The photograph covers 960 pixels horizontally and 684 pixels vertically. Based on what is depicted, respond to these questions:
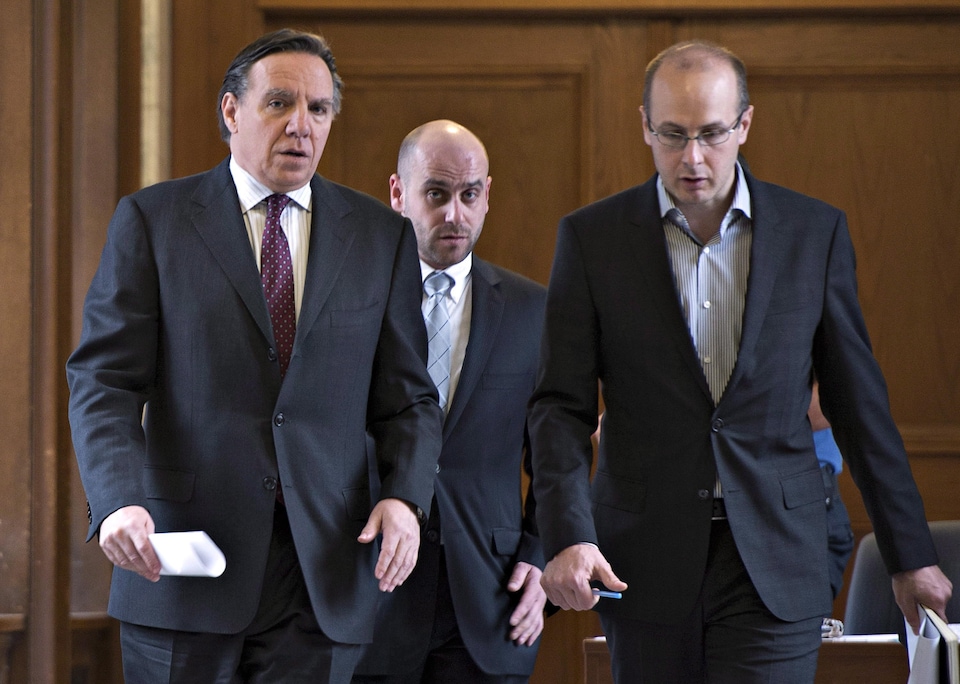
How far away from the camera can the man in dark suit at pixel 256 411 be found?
2234 mm

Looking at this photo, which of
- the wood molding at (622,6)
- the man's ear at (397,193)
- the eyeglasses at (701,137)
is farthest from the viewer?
the wood molding at (622,6)

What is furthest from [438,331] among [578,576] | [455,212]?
[578,576]

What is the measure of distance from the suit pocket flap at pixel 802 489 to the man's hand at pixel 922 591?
22cm

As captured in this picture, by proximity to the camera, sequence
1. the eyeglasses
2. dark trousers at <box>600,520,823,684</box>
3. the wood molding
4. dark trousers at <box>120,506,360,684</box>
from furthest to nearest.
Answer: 1. the wood molding
2. the eyeglasses
3. dark trousers at <box>600,520,823,684</box>
4. dark trousers at <box>120,506,360,684</box>

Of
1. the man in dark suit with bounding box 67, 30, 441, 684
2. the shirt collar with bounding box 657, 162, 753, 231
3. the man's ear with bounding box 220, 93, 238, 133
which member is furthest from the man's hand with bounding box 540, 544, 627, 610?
the man's ear with bounding box 220, 93, 238, 133

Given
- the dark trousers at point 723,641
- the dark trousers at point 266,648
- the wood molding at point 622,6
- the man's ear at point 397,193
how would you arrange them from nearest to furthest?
the dark trousers at point 266,648 → the dark trousers at point 723,641 → the man's ear at point 397,193 → the wood molding at point 622,6

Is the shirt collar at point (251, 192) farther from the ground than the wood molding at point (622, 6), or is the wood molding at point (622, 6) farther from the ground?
the wood molding at point (622, 6)

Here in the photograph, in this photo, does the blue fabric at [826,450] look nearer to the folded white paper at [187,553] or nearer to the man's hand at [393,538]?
the man's hand at [393,538]

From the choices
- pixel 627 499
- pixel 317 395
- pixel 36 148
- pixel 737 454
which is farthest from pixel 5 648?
pixel 737 454

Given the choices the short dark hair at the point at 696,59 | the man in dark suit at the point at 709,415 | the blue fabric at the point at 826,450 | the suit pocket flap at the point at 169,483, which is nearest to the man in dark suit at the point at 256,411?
the suit pocket flap at the point at 169,483

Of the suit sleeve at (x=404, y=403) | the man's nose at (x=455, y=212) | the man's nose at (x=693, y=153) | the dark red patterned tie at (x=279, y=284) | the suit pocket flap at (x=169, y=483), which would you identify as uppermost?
the man's nose at (x=693, y=153)

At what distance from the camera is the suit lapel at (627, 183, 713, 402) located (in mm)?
2439

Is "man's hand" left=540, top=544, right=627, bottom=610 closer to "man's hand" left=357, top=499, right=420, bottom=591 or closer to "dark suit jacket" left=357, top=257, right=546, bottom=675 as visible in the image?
"man's hand" left=357, top=499, right=420, bottom=591

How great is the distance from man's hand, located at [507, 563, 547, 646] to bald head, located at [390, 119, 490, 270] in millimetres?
767
